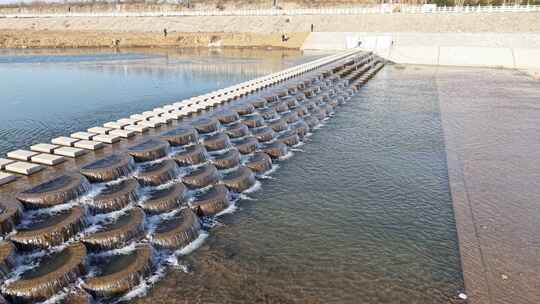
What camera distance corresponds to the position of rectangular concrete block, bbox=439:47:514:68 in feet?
95.0

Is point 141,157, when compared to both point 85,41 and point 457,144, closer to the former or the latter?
point 457,144

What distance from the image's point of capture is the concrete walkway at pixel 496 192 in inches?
209

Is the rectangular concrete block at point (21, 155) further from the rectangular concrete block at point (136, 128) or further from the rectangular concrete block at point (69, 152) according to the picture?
the rectangular concrete block at point (136, 128)

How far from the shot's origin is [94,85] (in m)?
18.3

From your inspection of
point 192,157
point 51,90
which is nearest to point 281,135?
point 192,157

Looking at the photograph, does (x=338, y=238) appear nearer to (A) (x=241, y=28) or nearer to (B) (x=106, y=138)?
(B) (x=106, y=138)

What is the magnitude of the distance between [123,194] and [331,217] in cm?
345

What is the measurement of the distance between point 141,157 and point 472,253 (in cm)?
612

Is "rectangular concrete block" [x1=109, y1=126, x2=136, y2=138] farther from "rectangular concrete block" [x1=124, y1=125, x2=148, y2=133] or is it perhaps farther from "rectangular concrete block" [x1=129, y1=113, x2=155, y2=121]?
"rectangular concrete block" [x1=129, y1=113, x2=155, y2=121]

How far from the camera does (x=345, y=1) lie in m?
74.4

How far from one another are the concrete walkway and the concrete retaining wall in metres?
13.8

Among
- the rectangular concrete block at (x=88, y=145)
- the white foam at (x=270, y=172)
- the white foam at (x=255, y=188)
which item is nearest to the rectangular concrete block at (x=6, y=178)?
the rectangular concrete block at (x=88, y=145)

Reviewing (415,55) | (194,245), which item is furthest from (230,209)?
(415,55)

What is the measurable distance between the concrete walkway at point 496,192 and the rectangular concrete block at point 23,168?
691 centimetres
